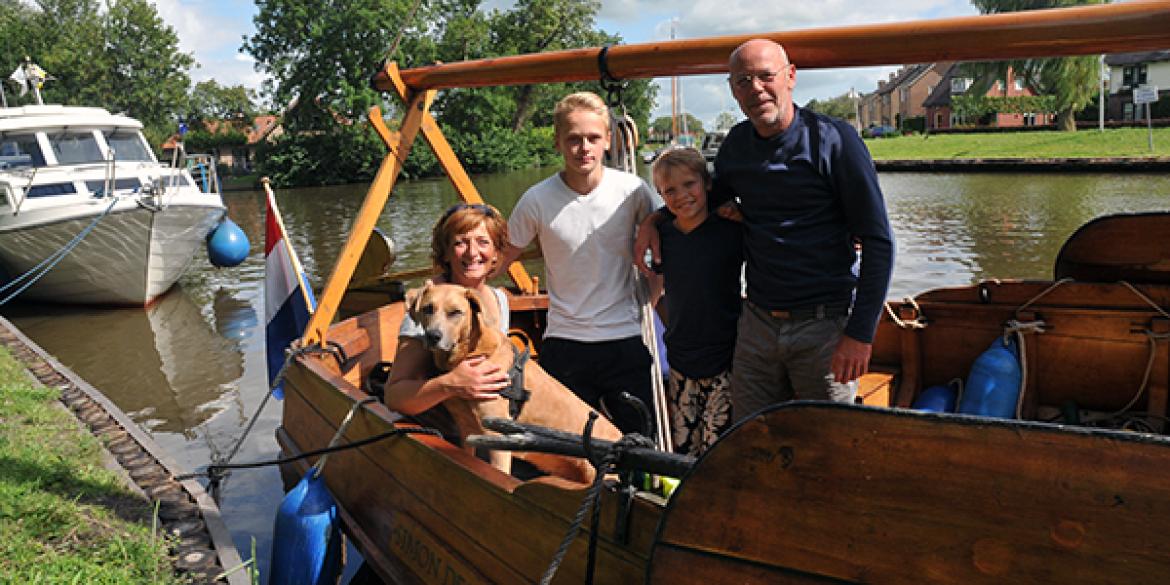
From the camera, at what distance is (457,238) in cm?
342

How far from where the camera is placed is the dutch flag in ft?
22.7

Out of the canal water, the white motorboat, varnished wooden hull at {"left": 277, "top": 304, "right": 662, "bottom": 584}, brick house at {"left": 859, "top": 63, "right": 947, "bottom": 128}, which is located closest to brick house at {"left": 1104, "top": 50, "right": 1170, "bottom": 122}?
brick house at {"left": 859, "top": 63, "right": 947, "bottom": 128}

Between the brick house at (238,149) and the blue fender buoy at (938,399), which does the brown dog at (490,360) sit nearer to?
the blue fender buoy at (938,399)

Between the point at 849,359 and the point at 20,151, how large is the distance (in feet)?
53.8

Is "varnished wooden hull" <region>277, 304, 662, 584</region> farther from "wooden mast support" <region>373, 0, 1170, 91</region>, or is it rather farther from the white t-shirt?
"wooden mast support" <region>373, 0, 1170, 91</region>

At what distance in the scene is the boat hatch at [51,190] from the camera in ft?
46.3

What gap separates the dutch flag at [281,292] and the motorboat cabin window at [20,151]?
1048 centimetres

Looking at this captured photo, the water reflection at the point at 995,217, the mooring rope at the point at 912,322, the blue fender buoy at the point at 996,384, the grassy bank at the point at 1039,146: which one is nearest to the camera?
the blue fender buoy at the point at 996,384

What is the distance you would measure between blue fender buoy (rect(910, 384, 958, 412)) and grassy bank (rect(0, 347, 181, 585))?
13.1 ft

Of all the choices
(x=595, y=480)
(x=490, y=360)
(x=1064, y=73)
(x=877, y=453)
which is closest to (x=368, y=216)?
(x=490, y=360)

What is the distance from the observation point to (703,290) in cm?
324

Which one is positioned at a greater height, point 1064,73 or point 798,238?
point 1064,73

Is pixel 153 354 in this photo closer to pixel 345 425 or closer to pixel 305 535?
pixel 305 535

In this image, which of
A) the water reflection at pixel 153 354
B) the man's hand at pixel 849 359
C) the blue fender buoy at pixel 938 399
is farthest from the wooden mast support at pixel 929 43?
the water reflection at pixel 153 354
